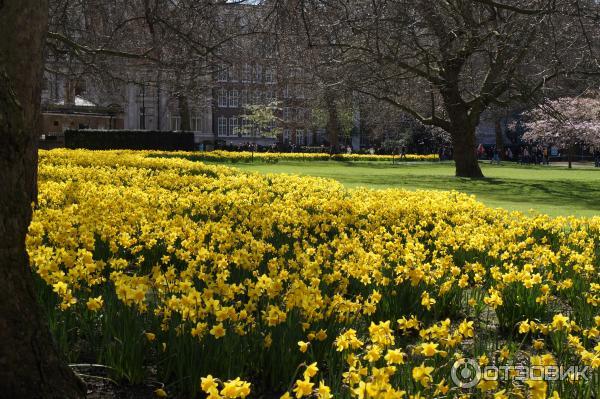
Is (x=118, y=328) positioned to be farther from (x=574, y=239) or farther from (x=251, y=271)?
(x=574, y=239)

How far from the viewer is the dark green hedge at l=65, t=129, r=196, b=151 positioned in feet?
98.2

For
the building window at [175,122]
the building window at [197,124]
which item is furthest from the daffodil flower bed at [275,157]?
the building window at [175,122]

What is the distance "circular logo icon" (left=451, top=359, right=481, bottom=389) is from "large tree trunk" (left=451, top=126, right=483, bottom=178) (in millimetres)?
20757

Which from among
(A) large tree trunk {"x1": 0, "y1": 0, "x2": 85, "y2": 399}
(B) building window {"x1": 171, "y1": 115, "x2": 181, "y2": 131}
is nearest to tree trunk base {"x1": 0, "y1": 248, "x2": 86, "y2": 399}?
(A) large tree trunk {"x1": 0, "y1": 0, "x2": 85, "y2": 399}

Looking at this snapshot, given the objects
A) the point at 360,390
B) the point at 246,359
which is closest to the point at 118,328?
the point at 246,359

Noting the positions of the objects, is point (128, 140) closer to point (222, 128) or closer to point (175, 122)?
point (175, 122)

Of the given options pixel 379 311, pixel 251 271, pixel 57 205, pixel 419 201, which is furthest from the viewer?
pixel 419 201

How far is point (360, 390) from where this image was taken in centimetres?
193

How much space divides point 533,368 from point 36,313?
189cm

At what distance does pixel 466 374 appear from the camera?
2.62 m

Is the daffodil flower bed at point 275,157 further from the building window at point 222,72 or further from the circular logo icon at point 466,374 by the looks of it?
the circular logo icon at point 466,374

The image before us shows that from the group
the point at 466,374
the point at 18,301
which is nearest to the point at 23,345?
the point at 18,301

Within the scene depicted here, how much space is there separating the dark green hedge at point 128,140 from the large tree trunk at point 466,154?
51.6 feet

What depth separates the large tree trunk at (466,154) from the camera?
2281cm
